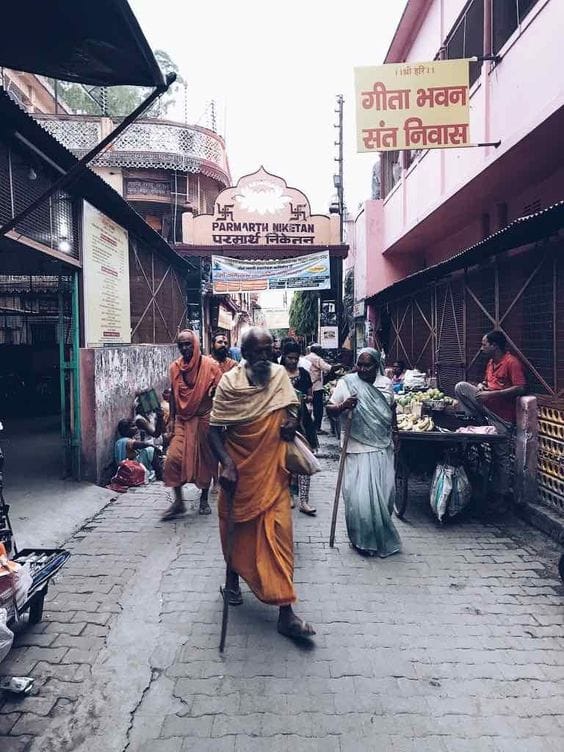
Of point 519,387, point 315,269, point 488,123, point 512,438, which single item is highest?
point 488,123

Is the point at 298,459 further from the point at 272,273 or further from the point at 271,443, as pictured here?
the point at 272,273

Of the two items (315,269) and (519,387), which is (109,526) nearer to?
(519,387)

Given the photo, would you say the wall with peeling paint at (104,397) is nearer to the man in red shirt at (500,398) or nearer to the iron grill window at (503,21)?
the man in red shirt at (500,398)

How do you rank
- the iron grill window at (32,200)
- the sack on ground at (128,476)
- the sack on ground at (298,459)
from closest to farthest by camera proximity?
the sack on ground at (298,459)
the iron grill window at (32,200)
the sack on ground at (128,476)

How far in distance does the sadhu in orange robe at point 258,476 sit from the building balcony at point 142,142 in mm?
18834

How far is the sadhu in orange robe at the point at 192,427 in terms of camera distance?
6.02m

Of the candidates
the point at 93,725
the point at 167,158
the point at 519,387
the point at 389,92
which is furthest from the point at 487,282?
the point at 167,158

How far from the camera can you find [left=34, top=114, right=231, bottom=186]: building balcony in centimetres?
1983

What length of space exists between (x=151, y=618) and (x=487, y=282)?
6080mm

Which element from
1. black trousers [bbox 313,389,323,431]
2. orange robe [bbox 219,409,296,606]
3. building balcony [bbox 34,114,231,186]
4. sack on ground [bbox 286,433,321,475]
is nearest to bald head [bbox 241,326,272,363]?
orange robe [bbox 219,409,296,606]

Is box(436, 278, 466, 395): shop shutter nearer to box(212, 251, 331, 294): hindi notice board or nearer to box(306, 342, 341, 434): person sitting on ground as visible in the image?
box(306, 342, 341, 434): person sitting on ground

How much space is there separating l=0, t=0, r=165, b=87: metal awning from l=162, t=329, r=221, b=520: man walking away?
9.53 ft

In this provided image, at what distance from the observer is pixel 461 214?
34.4 ft

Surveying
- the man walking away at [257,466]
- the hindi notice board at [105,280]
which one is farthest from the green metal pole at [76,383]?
the man walking away at [257,466]
